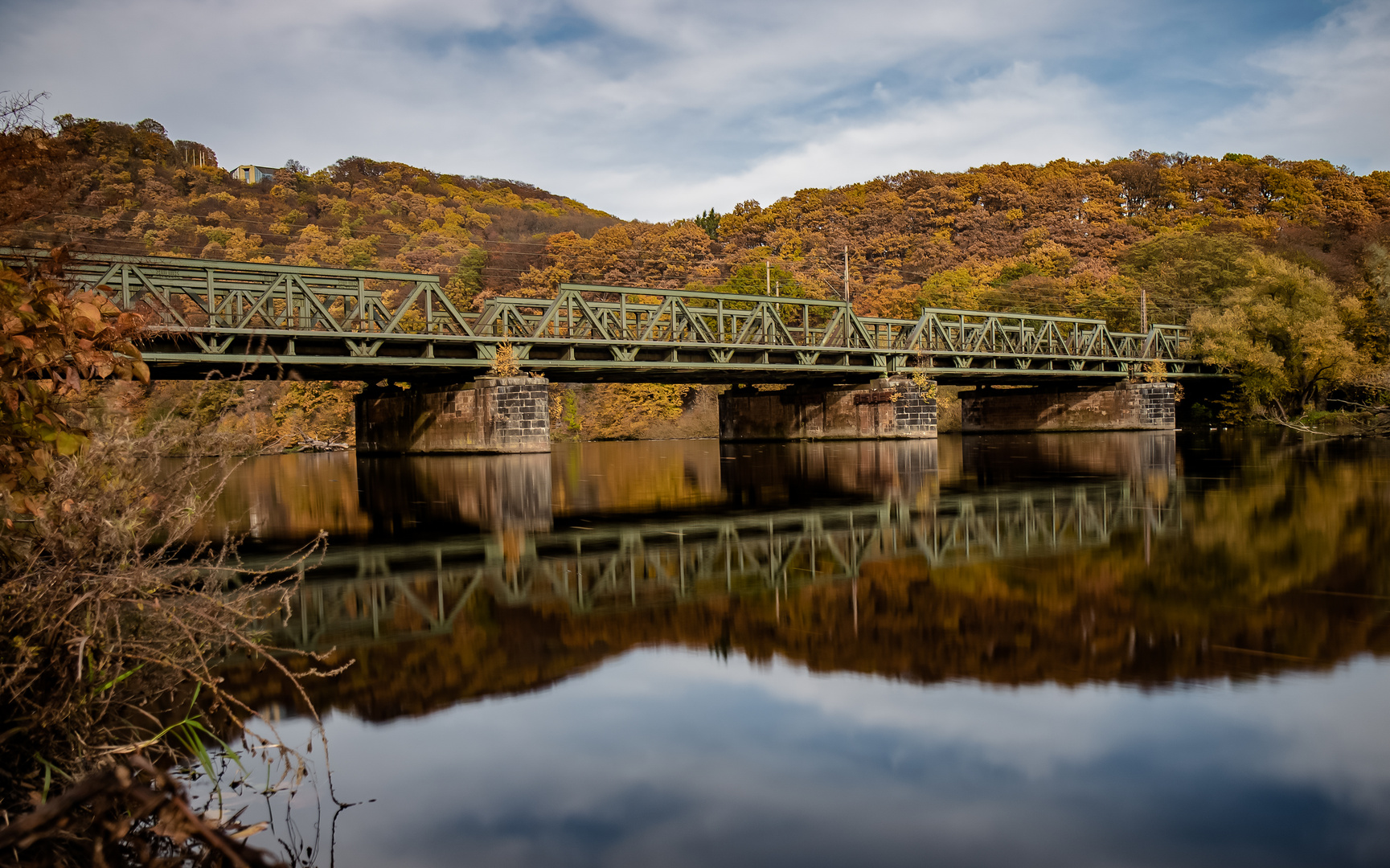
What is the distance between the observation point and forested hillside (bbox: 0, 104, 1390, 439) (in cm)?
5591

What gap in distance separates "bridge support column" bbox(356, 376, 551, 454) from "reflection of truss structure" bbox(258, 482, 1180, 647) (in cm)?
2288

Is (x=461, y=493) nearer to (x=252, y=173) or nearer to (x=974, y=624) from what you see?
(x=974, y=624)

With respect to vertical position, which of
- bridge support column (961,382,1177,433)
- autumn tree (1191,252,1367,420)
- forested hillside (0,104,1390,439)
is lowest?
bridge support column (961,382,1177,433)

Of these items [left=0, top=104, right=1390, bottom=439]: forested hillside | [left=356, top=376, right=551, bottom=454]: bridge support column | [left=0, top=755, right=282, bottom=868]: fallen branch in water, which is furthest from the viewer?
[left=0, top=104, right=1390, bottom=439]: forested hillside

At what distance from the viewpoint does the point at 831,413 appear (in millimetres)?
49500

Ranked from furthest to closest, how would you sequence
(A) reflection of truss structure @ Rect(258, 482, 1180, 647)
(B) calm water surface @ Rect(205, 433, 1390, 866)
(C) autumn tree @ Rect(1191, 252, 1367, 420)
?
(C) autumn tree @ Rect(1191, 252, 1367, 420) → (A) reflection of truss structure @ Rect(258, 482, 1180, 647) → (B) calm water surface @ Rect(205, 433, 1390, 866)

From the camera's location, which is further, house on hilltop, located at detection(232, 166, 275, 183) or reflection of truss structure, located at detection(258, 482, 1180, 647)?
house on hilltop, located at detection(232, 166, 275, 183)

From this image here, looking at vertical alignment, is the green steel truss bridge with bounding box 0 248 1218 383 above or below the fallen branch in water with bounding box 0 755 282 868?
above

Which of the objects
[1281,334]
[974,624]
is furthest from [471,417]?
[1281,334]

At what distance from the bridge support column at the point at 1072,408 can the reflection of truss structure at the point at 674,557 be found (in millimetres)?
45950

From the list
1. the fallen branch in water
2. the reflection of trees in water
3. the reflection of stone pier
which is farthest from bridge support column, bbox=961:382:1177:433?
the fallen branch in water

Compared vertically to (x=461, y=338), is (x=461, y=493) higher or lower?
lower

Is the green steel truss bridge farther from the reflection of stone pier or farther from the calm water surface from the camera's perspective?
the calm water surface

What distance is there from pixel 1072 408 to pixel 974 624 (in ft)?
192
